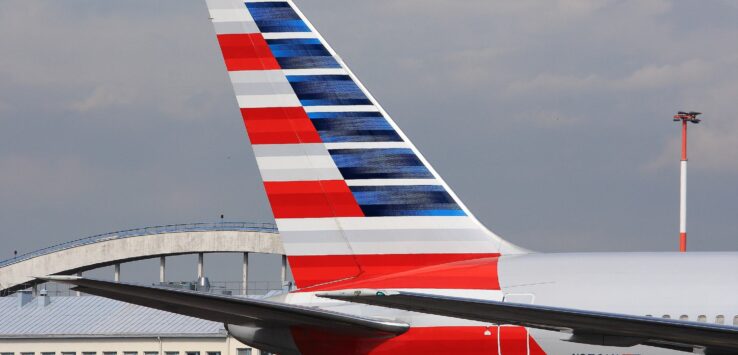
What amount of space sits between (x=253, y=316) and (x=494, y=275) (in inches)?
144

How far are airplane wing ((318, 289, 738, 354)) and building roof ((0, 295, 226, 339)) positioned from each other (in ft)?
157

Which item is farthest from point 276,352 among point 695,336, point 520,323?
point 695,336

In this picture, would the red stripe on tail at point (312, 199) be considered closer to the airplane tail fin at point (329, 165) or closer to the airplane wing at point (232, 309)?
the airplane tail fin at point (329, 165)

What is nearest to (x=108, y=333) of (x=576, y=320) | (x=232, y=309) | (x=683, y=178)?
(x=683, y=178)

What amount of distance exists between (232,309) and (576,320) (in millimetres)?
5347

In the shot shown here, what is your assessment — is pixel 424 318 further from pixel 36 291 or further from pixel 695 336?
pixel 36 291

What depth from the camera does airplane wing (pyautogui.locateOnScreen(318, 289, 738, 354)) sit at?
47.6 ft

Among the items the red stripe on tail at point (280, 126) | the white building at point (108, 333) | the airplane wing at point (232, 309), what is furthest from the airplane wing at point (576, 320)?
the white building at point (108, 333)

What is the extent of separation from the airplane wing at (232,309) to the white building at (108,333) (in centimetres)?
4305

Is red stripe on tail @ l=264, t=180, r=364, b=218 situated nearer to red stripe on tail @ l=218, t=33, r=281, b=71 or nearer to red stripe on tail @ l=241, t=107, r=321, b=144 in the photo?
red stripe on tail @ l=241, t=107, r=321, b=144

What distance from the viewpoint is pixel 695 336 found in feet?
48.7

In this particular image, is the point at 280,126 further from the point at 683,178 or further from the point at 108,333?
the point at 108,333

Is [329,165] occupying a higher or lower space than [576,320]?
higher

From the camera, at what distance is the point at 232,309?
18.3 m
